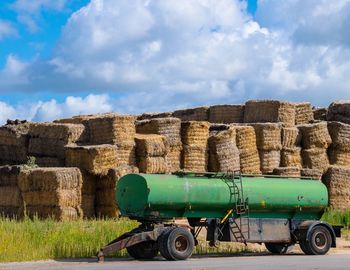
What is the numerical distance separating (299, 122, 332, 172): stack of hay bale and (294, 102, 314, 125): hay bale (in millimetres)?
1971

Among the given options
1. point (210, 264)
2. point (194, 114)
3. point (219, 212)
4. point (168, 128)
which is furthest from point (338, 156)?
point (210, 264)

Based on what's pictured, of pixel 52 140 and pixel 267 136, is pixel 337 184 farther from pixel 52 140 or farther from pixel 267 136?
pixel 52 140

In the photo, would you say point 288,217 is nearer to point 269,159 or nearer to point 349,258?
point 349,258

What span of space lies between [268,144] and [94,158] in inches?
304

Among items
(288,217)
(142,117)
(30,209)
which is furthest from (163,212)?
(142,117)

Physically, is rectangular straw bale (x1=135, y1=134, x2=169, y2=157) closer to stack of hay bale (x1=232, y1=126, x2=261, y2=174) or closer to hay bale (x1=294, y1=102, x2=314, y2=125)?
stack of hay bale (x1=232, y1=126, x2=261, y2=174)

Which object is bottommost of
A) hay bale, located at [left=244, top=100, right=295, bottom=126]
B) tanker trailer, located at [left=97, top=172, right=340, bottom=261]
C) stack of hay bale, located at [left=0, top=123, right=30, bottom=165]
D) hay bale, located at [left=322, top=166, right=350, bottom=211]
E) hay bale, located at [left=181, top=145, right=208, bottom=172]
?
tanker trailer, located at [left=97, top=172, right=340, bottom=261]

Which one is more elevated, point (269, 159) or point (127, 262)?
point (269, 159)

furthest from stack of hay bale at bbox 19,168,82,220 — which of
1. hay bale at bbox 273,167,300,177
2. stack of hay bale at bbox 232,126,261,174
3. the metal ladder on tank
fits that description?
hay bale at bbox 273,167,300,177

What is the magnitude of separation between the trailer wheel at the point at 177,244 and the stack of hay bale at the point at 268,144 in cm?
1118

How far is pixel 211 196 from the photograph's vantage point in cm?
2177

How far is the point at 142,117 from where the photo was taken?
119 ft

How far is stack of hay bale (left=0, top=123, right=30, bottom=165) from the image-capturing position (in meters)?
29.6

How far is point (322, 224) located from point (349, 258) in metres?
2.29
